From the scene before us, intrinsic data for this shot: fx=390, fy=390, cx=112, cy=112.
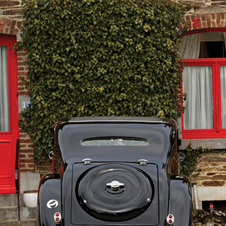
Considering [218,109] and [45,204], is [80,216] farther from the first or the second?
[218,109]

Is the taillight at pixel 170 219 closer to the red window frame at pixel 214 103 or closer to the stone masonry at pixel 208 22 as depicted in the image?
the stone masonry at pixel 208 22

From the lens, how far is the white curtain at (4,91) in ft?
27.1

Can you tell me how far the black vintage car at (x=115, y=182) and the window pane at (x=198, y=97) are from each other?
166 inches

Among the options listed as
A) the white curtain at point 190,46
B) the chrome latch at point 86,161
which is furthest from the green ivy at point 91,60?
the chrome latch at point 86,161

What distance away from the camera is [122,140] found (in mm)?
4641

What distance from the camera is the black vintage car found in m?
3.90

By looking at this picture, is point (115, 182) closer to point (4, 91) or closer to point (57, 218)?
point (57, 218)

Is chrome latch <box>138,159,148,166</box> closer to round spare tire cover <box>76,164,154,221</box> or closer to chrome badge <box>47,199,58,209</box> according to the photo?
round spare tire cover <box>76,164,154,221</box>

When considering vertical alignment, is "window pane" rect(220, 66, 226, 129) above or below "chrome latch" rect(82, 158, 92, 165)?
above

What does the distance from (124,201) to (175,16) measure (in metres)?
5.15

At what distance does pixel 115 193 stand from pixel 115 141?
0.83 meters

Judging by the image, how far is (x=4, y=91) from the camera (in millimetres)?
8305

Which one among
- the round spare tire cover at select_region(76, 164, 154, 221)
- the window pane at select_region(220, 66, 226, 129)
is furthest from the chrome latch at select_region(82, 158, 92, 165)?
the window pane at select_region(220, 66, 226, 129)

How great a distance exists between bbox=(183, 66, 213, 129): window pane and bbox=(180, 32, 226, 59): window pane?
0.29 meters
